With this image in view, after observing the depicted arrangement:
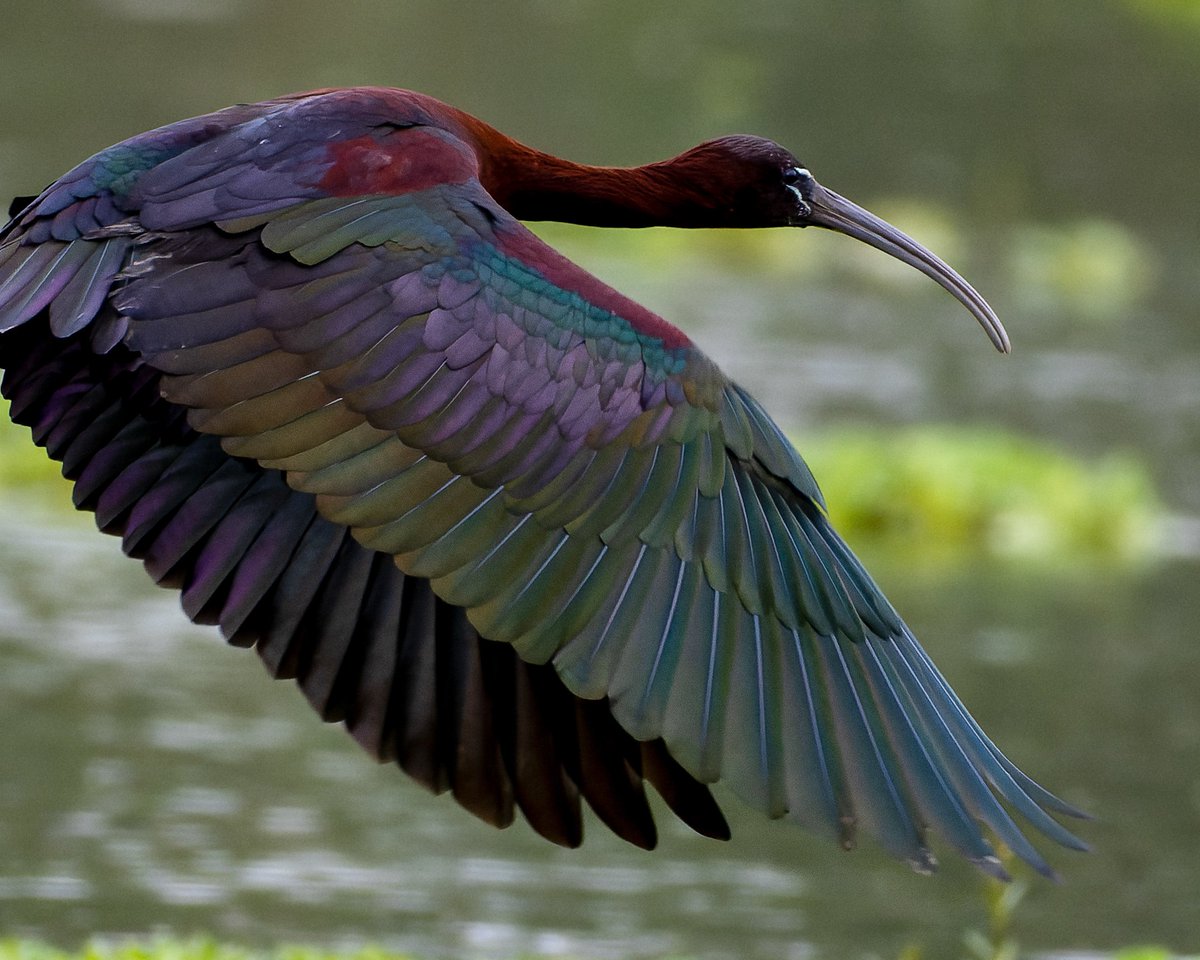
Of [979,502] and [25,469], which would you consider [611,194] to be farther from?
[979,502]

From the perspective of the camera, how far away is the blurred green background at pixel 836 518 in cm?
718

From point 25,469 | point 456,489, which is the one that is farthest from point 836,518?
point 456,489

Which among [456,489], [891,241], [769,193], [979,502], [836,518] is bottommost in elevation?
[456,489]

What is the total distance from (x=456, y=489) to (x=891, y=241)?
1.68 metres

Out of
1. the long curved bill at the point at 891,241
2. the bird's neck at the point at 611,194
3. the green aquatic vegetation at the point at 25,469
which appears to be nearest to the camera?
the long curved bill at the point at 891,241

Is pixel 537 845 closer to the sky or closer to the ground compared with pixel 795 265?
closer to the ground

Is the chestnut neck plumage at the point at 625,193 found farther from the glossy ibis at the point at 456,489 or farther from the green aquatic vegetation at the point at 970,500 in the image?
the green aquatic vegetation at the point at 970,500

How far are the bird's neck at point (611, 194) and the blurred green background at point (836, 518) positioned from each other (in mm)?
2131

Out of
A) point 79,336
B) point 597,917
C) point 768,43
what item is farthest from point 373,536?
point 768,43

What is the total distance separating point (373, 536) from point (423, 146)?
3.13 ft

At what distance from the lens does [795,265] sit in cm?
1975

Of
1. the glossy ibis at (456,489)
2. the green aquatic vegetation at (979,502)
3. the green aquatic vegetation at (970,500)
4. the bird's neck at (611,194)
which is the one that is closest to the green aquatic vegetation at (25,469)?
the green aquatic vegetation at (970,500)

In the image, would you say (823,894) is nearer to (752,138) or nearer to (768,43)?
(752,138)

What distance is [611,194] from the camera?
5707 millimetres
